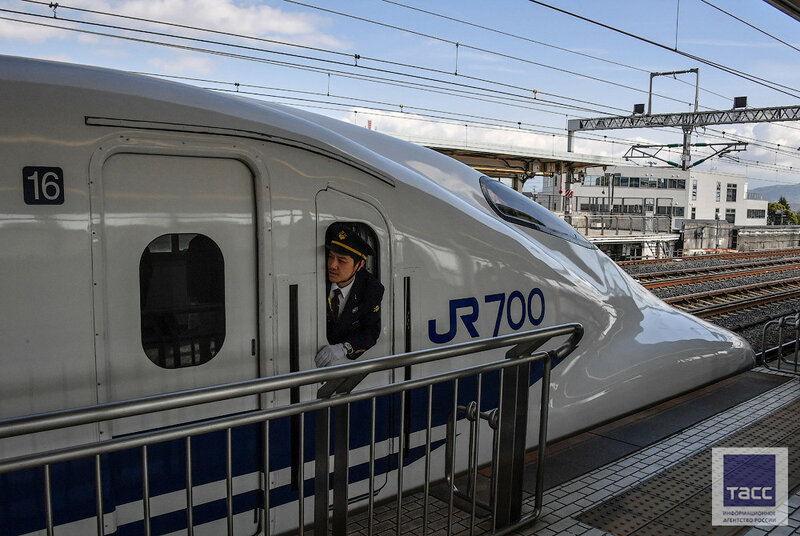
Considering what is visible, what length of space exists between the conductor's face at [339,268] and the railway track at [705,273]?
1472 centimetres

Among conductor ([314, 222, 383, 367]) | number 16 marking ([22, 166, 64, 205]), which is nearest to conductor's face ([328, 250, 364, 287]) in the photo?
conductor ([314, 222, 383, 367])

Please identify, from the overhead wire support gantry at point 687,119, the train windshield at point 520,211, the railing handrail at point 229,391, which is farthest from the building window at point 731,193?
the railing handrail at point 229,391

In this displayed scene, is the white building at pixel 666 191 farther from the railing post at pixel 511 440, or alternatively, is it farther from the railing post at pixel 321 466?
the railing post at pixel 321 466

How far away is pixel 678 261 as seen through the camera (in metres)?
26.2

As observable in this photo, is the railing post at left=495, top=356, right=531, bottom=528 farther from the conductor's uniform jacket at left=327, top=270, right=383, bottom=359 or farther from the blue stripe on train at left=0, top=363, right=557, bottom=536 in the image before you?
the conductor's uniform jacket at left=327, top=270, right=383, bottom=359

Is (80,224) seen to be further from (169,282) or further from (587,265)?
(587,265)

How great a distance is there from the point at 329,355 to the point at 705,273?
2066 centimetres

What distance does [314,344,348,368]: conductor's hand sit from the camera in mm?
3705

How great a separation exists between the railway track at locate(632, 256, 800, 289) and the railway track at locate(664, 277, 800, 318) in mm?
1501

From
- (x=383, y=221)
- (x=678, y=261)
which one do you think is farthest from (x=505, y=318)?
(x=678, y=261)

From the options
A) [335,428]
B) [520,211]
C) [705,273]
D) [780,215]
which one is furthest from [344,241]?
[780,215]

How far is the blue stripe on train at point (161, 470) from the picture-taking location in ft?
9.14

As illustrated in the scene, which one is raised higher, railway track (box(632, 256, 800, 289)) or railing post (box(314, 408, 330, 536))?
railing post (box(314, 408, 330, 536))

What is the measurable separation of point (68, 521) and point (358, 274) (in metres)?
1.89
